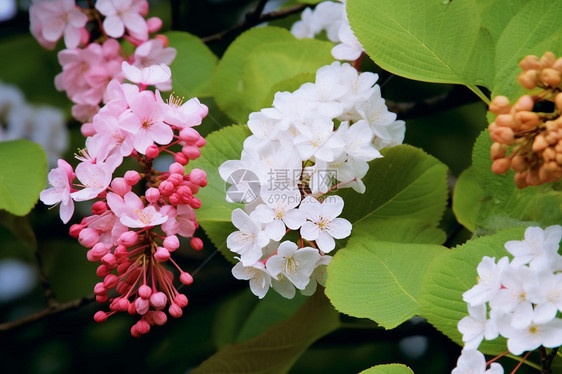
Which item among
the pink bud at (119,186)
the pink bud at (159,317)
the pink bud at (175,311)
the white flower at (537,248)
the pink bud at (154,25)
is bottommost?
the pink bud at (159,317)

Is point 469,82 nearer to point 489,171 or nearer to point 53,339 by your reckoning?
point 489,171

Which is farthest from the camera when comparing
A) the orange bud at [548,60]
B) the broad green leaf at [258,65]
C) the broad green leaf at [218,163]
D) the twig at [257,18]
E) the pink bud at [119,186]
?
the twig at [257,18]

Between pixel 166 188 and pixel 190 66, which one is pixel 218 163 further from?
pixel 190 66

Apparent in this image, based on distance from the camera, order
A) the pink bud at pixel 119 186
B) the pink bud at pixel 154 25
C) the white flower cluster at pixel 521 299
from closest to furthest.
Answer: the white flower cluster at pixel 521 299 → the pink bud at pixel 119 186 → the pink bud at pixel 154 25

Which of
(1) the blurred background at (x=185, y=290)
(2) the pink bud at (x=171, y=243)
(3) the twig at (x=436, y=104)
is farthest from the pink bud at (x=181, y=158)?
(3) the twig at (x=436, y=104)

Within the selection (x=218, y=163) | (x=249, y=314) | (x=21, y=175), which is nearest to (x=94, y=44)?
(x=21, y=175)

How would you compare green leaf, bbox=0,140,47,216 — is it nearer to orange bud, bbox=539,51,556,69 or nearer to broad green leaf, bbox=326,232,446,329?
broad green leaf, bbox=326,232,446,329

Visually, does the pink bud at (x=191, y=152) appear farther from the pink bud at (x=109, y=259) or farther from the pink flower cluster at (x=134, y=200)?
the pink bud at (x=109, y=259)
